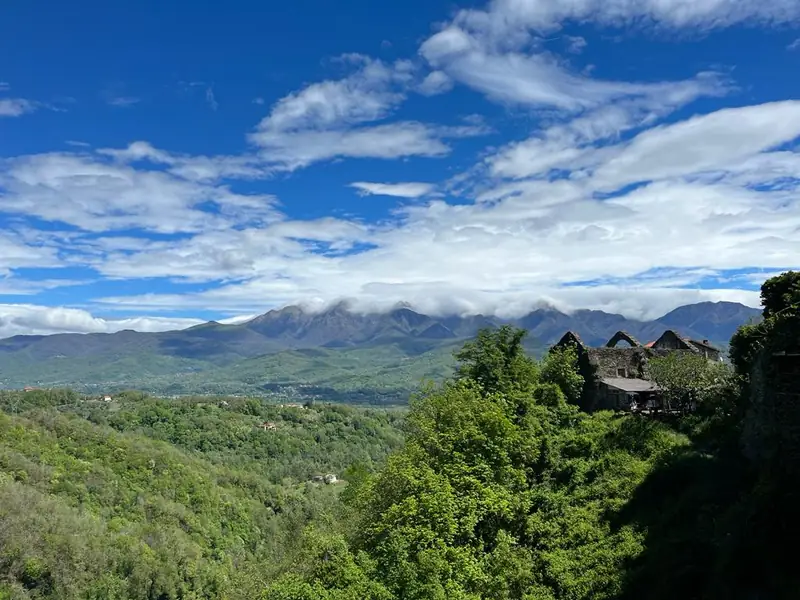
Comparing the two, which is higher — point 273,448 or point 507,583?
point 507,583

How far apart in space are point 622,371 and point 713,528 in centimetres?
2608

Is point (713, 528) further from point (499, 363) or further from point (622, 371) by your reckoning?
point (622, 371)

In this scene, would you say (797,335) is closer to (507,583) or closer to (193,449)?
(507,583)

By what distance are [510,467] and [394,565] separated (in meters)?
9.42

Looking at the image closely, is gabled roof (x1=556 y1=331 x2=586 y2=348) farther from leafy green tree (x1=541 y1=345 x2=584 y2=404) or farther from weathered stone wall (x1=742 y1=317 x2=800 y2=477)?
weathered stone wall (x1=742 y1=317 x2=800 y2=477)

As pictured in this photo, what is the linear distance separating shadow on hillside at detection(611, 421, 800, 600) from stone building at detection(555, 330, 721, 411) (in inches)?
437

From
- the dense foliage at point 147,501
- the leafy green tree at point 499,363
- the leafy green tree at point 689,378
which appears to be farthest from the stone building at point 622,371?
the dense foliage at point 147,501

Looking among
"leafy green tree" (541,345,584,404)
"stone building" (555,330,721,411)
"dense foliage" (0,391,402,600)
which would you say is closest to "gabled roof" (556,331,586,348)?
"stone building" (555,330,721,411)

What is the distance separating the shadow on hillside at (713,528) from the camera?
1356 centimetres

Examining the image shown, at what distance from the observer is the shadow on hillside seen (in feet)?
44.5

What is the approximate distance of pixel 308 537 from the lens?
81.7 ft

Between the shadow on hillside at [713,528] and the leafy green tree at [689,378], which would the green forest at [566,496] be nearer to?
the shadow on hillside at [713,528]

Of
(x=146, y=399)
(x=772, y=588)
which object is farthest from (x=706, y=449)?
(x=146, y=399)

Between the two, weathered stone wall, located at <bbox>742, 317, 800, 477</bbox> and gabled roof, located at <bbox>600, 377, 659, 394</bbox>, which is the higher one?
weathered stone wall, located at <bbox>742, 317, 800, 477</bbox>
